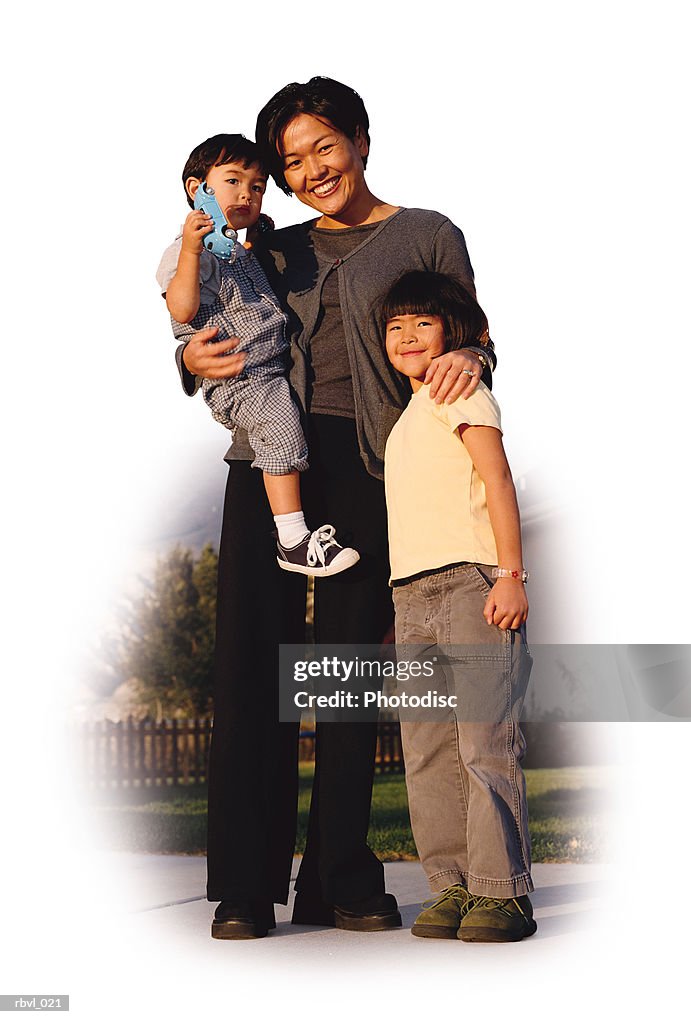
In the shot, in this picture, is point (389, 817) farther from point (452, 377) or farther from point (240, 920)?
point (452, 377)

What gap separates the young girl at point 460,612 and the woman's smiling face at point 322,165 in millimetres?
351

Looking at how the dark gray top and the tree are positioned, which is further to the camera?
the tree

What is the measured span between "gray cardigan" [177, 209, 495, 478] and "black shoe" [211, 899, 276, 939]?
1258 millimetres

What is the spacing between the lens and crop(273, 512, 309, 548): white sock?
10.9 ft

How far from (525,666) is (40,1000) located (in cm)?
146

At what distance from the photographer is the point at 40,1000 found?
2.83 meters

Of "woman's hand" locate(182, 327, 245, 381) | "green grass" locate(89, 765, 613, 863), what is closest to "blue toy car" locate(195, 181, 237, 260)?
"woman's hand" locate(182, 327, 245, 381)

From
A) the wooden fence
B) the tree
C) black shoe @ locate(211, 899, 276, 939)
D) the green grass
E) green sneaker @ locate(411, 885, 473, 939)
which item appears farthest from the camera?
the tree

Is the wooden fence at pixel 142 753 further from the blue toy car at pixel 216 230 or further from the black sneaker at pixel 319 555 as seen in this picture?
the blue toy car at pixel 216 230

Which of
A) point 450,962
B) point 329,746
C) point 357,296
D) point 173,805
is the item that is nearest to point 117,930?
point 329,746

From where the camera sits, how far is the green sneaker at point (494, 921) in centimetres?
308

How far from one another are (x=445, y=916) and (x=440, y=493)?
3.73ft

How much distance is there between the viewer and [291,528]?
11.0 ft

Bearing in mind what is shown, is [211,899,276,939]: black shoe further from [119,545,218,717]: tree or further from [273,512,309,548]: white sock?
[119,545,218,717]: tree
